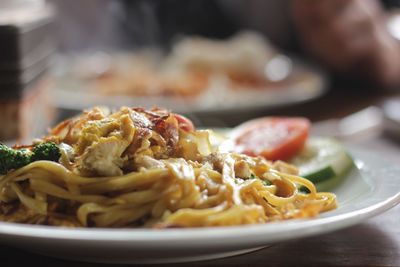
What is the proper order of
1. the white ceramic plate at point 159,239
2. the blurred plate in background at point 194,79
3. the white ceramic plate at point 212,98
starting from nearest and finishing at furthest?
the white ceramic plate at point 159,239 → the white ceramic plate at point 212,98 → the blurred plate in background at point 194,79

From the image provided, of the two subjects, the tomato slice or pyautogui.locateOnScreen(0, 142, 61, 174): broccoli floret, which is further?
the tomato slice

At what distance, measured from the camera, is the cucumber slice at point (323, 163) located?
2.07 m

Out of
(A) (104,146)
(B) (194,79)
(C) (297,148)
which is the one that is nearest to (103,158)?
(A) (104,146)

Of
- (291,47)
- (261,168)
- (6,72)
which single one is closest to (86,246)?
(261,168)

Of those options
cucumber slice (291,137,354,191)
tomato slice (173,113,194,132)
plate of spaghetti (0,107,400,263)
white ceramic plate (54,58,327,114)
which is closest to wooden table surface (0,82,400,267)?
plate of spaghetti (0,107,400,263)

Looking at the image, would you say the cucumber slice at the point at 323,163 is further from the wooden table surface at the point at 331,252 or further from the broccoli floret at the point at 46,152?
the broccoli floret at the point at 46,152

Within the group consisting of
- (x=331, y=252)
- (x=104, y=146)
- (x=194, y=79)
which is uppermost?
(x=104, y=146)

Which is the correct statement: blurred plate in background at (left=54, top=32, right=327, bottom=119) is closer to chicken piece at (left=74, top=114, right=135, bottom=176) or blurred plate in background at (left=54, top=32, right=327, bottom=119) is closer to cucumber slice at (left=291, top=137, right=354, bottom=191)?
cucumber slice at (left=291, top=137, right=354, bottom=191)

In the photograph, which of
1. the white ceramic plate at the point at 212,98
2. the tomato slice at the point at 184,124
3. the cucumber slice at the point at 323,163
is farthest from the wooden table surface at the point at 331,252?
the white ceramic plate at the point at 212,98

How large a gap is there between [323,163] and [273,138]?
26 cm

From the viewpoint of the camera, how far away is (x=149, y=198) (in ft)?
5.08

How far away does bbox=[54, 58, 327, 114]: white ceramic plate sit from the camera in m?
3.56

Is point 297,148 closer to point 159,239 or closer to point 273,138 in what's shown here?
point 273,138

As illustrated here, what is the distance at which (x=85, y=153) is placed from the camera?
1574 millimetres
